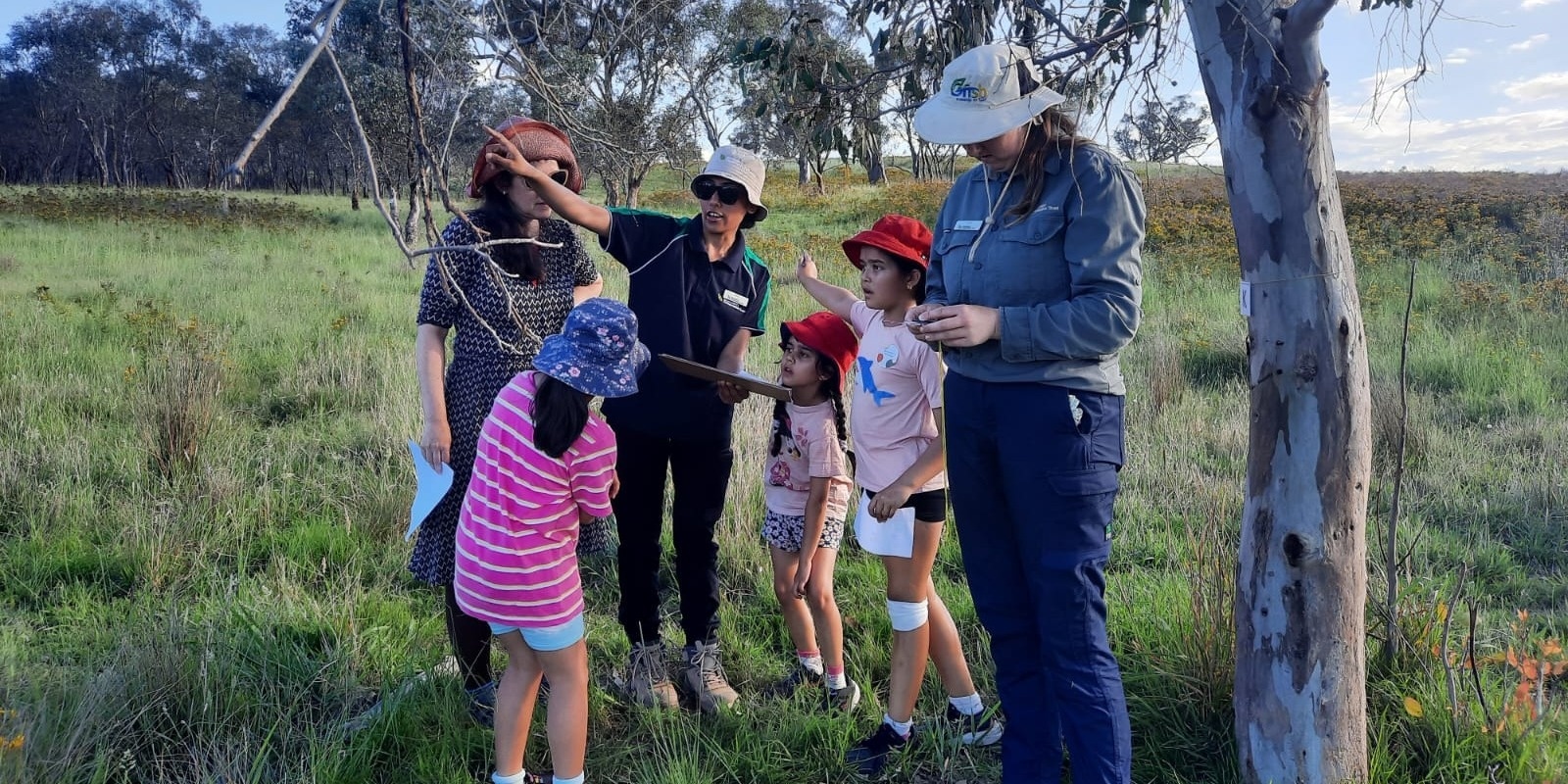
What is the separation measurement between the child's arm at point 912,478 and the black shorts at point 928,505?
8cm

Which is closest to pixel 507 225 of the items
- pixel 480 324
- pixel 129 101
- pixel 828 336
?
pixel 480 324

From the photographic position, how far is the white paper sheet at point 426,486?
8.87 feet

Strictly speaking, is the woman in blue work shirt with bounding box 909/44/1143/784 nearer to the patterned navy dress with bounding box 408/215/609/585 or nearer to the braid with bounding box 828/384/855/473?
the braid with bounding box 828/384/855/473

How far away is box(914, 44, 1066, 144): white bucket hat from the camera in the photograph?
86.4 inches

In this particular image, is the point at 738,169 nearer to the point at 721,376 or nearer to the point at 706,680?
the point at 721,376

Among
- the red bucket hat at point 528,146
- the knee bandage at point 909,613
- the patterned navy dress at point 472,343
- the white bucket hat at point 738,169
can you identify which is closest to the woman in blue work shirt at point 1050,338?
the knee bandage at point 909,613

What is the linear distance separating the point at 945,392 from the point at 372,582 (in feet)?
8.90

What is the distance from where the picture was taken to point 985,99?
7.34 feet

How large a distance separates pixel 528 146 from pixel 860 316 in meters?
1.12

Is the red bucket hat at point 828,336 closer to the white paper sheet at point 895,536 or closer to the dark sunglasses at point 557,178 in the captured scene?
the white paper sheet at point 895,536

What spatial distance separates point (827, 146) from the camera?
10.3 feet

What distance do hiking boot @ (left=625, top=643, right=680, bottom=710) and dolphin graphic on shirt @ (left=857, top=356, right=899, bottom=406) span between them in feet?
3.94

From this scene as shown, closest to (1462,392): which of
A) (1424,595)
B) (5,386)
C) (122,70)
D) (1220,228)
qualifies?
(1424,595)

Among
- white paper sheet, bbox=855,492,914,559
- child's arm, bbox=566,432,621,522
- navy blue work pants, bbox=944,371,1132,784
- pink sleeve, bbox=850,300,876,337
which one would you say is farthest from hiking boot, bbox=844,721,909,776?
pink sleeve, bbox=850,300,876,337
